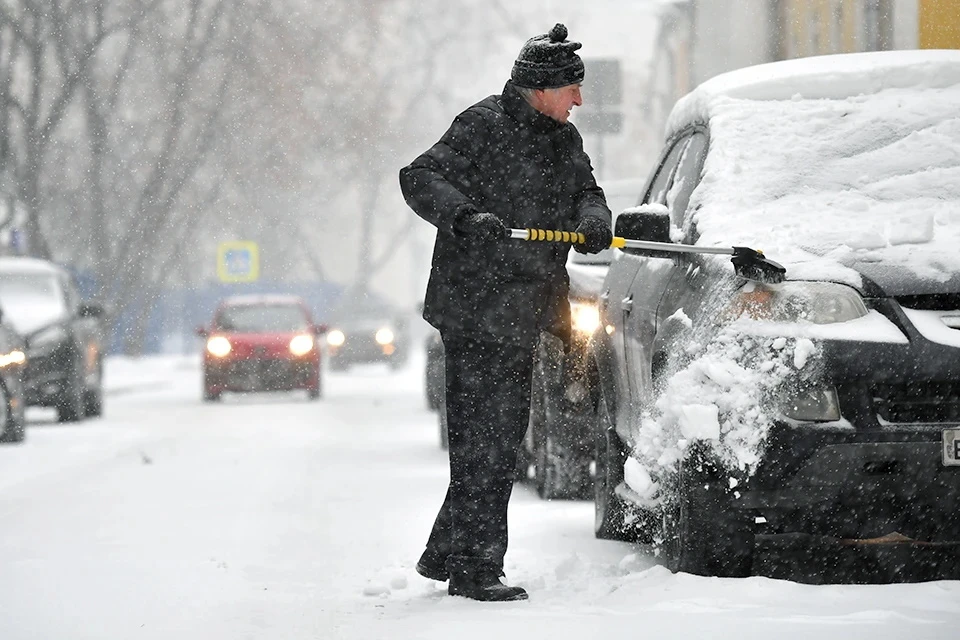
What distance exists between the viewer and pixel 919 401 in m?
5.46

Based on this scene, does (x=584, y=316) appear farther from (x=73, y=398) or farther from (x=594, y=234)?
(x=73, y=398)

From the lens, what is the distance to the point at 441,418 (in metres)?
13.5

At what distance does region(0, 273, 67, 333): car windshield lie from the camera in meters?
18.6

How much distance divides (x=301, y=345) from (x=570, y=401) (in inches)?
641

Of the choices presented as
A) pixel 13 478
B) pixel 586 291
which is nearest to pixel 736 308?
pixel 586 291

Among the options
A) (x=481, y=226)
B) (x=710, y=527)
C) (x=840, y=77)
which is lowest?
(x=710, y=527)

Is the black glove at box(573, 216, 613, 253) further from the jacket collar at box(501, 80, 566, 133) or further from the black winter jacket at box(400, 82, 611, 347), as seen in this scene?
the jacket collar at box(501, 80, 566, 133)

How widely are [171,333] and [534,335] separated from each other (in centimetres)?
5505

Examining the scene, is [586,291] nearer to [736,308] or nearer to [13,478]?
[736,308]

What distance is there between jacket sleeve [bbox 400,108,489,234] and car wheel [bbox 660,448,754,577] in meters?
1.10

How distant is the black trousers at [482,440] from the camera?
591 cm

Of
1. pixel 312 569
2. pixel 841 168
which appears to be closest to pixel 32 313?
pixel 312 569

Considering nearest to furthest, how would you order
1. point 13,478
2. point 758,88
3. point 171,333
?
1. point 758,88
2. point 13,478
3. point 171,333

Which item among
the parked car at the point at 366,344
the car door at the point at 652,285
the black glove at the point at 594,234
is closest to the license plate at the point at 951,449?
the car door at the point at 652,285
